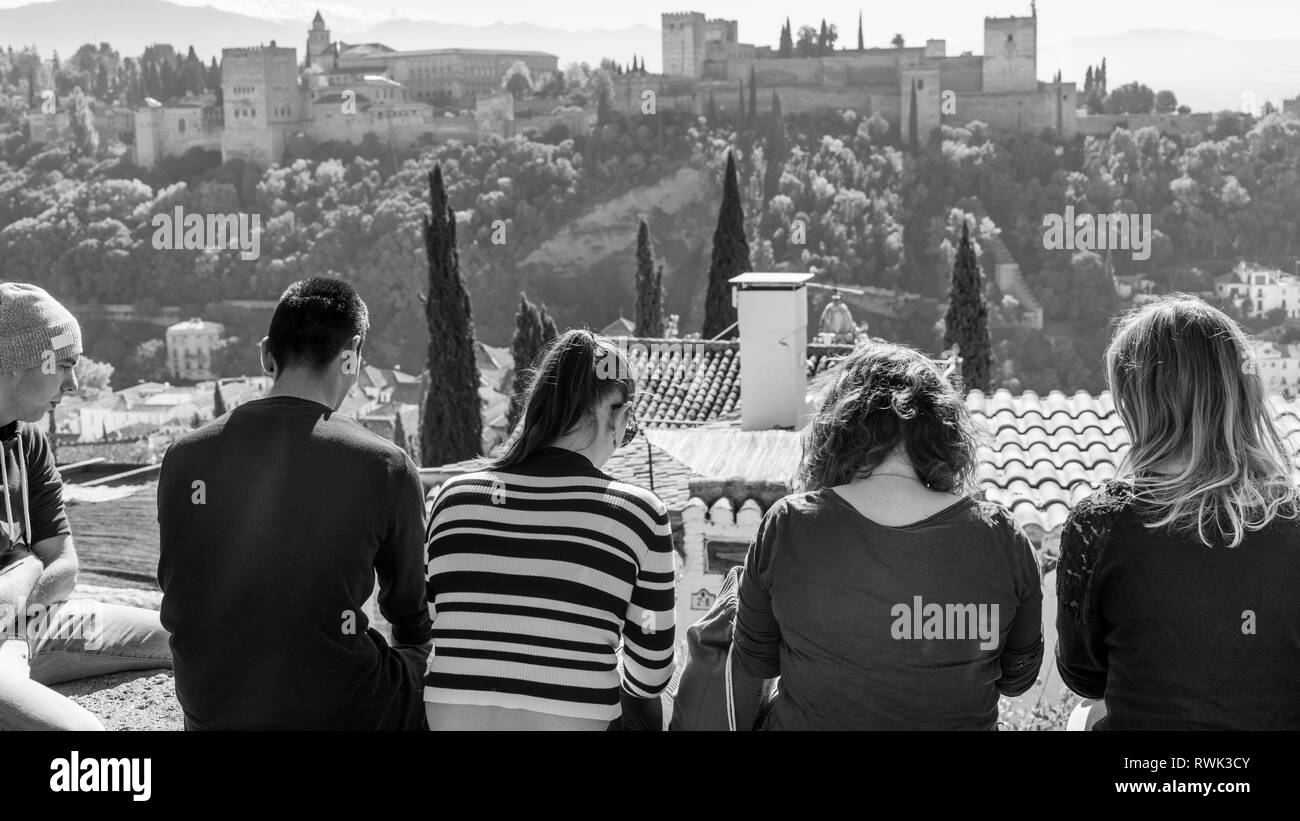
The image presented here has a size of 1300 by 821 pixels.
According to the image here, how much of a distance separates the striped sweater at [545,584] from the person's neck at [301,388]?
9.8 inches

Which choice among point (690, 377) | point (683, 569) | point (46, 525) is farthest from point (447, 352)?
point (46, 525)

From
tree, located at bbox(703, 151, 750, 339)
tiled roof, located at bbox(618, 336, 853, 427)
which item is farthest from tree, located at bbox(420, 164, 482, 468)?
tiled roof, located at bbox(618, 336, 853, 427)

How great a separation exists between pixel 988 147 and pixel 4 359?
173ft

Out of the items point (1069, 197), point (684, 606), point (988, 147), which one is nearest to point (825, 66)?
point (988, 147)

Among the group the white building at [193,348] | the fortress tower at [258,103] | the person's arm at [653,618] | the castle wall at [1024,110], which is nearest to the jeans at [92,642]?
the person's arm at [653,618]

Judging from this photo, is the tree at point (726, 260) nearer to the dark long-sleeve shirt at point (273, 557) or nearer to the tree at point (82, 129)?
the dark long-sleeve shirt at point (273, 557)

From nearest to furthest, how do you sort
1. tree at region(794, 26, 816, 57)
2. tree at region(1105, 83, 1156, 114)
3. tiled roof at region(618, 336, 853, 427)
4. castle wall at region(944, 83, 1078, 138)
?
1. tiled roof at region(618, 336, 853, 427)
2. castle wall at region(944, 83, 1078, 138)
3. tree at region(1105, 83, 1156, 114)
4. tree at region(794, 26, 816, 57)

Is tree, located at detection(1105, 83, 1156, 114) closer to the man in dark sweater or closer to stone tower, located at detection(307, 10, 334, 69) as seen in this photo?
stone tower, located at detection(307, 10, 334, 69)

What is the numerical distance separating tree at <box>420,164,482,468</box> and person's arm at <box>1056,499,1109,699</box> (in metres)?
15.0

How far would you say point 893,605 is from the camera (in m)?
1.78

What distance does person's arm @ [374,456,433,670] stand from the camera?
6.34 ft

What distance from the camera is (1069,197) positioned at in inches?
1885

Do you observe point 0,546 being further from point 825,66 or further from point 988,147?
point 825,66

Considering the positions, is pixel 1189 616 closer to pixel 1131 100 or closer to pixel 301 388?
pixel 301 388
